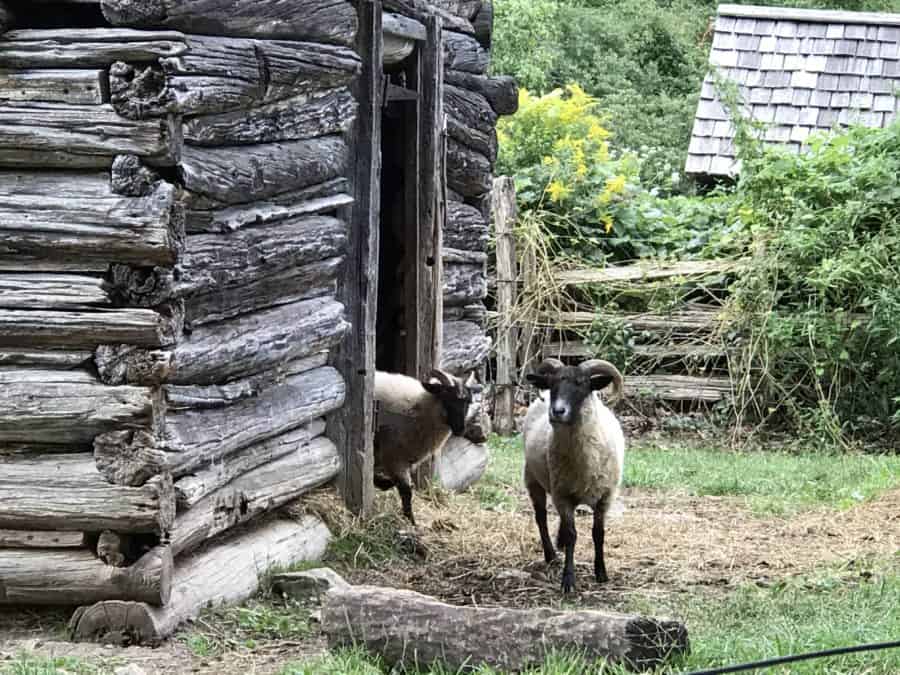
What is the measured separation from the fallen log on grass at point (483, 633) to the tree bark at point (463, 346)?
18.2 feet

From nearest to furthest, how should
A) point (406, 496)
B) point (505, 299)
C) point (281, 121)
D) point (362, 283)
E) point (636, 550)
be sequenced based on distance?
point (281, 121)
point (362, 283)
point (636, 550)
point (406, 496)
point (505, 299)

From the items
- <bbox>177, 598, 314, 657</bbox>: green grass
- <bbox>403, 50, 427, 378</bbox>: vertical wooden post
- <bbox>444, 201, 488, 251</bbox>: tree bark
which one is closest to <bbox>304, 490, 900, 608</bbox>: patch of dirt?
<bbox>177, 598, 314, 657</bbox>: green grass

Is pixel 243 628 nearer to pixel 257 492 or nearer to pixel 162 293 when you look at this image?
pixel 257 492

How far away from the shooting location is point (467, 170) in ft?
40.1

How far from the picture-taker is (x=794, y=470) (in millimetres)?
12844

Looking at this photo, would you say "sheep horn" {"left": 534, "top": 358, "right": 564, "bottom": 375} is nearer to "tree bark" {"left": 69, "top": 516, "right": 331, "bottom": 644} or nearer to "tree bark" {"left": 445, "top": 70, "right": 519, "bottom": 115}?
"tree bark" {"left": 69, "top": 516, "right": 331, "bottom": 644}

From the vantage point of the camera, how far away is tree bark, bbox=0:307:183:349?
6.71 m

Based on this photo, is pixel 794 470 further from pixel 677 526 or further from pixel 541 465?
pixel 541 465

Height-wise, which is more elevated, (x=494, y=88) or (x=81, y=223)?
(x=494, y=88)

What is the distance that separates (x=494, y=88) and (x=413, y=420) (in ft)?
11.9

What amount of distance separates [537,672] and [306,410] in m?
3.41

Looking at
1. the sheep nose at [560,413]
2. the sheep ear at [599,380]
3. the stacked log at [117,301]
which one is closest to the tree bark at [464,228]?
the sheep ear at [599,380]

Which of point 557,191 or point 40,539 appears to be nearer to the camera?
point 40,539

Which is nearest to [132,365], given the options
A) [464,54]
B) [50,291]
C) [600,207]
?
[50,291]
